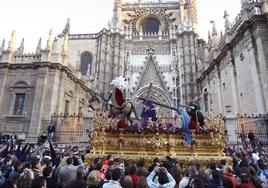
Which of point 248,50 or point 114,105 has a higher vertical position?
point 248,50

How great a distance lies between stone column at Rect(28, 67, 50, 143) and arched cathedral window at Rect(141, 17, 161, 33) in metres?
24.2

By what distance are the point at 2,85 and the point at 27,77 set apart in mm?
2134

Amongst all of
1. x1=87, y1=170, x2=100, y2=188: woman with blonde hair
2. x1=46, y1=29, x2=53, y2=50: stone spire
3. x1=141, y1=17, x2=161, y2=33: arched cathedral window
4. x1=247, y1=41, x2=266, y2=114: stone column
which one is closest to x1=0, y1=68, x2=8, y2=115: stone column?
x1=46, y1=29, x2=53, y2=50: stone spire

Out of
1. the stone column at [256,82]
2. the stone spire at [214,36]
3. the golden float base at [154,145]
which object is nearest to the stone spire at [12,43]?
the golden float base at [154,145]

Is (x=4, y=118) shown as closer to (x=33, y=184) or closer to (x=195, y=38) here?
(x=33, y=184)

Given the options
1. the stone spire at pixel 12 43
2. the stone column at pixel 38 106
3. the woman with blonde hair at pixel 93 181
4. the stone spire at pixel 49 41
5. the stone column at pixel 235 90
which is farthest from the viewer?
the stone spire at pixel 12 43

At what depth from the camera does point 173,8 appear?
128ft

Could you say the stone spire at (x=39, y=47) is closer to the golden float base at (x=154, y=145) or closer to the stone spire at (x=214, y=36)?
the golden float base at (x=154, y=145)

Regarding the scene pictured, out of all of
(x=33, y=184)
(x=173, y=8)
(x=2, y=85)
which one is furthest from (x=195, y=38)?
(x=33, y=184)

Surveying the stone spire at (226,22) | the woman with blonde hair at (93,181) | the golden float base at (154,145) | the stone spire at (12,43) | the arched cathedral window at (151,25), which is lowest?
the woman with blonde hair at (93,181)

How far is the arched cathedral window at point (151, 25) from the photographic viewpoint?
38.9 metres

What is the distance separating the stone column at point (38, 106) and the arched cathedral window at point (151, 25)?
79.4ft

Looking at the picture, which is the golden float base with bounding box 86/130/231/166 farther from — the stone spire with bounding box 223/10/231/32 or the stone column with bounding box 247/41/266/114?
the stone spire with bounding box 223/10/231/32

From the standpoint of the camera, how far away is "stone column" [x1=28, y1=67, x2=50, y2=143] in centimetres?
1742
